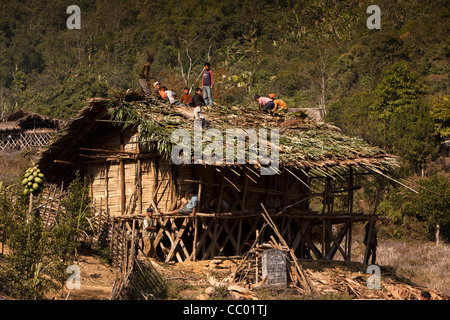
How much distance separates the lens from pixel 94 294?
12125 millimetres

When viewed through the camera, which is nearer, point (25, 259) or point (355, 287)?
point (25, 259)

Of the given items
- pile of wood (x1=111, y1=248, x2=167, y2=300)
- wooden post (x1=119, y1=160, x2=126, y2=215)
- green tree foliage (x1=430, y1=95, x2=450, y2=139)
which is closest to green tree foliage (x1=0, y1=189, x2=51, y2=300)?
pile of wood (x1=111, y1=248, x2=167, y2=300)

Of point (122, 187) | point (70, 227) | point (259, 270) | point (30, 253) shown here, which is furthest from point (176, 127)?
point (30, 253)

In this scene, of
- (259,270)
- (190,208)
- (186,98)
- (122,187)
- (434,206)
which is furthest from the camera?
(434,206)

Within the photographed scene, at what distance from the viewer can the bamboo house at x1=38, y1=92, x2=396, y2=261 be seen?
15766 mm

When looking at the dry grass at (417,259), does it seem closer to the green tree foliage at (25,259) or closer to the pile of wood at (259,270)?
the pile of wood at (259,270)

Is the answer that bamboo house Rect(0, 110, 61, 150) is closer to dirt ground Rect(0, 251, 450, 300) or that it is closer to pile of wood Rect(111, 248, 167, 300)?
dirt ground Rect(0, 251, 450, 300)

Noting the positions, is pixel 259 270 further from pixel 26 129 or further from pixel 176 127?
pixel 26 129

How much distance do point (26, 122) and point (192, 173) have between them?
30942mm

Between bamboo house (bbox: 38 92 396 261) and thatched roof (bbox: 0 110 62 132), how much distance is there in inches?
1004

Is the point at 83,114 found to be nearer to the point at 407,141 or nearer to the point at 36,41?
the point at 407,141

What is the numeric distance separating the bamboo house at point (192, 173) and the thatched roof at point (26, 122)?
83.7 feet

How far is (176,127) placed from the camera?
51.3ft

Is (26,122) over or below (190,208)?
over
